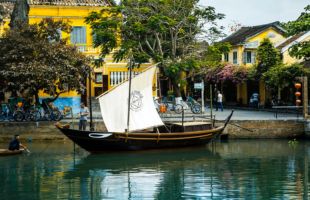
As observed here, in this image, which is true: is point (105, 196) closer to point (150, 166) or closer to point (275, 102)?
point (150, 166)

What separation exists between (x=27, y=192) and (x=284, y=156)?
14.3 m

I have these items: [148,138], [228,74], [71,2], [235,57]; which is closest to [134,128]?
[148,138]

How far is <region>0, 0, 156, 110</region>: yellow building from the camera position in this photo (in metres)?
45.3

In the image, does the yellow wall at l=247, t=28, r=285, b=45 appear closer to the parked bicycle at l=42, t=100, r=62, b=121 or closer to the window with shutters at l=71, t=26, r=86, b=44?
the window with shutters at l=71, t=26, r=86, b=44

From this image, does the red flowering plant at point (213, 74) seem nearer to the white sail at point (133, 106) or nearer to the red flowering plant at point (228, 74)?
the red flowering plant at point (228, 74)

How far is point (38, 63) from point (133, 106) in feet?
23.0

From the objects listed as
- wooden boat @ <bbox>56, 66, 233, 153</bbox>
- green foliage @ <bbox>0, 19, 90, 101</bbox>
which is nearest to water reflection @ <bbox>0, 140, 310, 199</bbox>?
wooden boat @ <bbox>56, 66, 233, 153</bbox>

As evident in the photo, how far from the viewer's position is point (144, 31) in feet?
138

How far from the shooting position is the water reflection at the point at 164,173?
22.1m

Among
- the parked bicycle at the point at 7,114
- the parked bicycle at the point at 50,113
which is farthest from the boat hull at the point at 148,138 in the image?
the parked bicycle at the point at 7,114

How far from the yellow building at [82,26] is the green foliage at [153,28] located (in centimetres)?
208

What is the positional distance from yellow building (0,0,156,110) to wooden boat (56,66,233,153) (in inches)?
462

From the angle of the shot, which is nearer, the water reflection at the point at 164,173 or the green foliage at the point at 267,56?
the water reflection at the point at 164,173

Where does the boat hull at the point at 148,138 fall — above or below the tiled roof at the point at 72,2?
below
